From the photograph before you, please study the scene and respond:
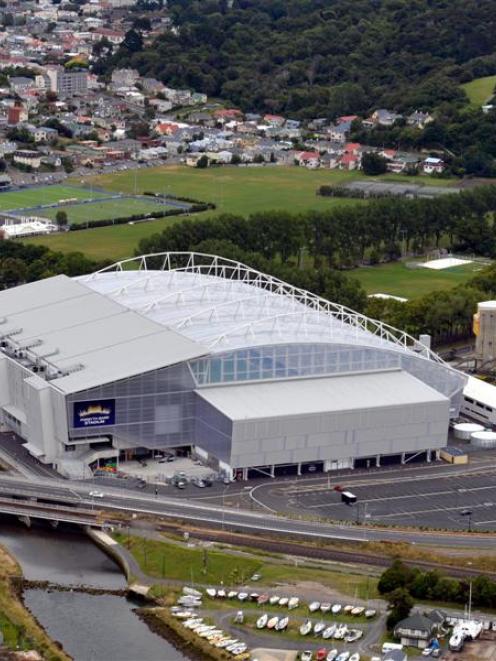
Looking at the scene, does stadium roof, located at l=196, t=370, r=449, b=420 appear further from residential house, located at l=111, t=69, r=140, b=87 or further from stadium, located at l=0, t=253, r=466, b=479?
residential house, located at l=111, t=69, r=140, b=87

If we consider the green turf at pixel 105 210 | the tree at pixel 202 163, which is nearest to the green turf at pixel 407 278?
the green turf at pixel 105 210

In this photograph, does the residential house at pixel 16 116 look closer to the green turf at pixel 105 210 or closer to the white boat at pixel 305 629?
the green turf at pixel 105 210

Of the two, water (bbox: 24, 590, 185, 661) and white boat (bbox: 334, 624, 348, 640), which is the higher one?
white boat (bbox: 334, 624, 348, 640)

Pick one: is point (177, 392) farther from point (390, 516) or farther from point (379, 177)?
point (379, 177)

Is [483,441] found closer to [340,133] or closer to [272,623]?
[272,623]

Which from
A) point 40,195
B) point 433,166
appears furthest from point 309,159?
point 40,195

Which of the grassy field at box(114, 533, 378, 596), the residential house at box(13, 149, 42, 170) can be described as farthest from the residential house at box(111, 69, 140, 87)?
the grassy field at box(114, 533, 378, 596)
